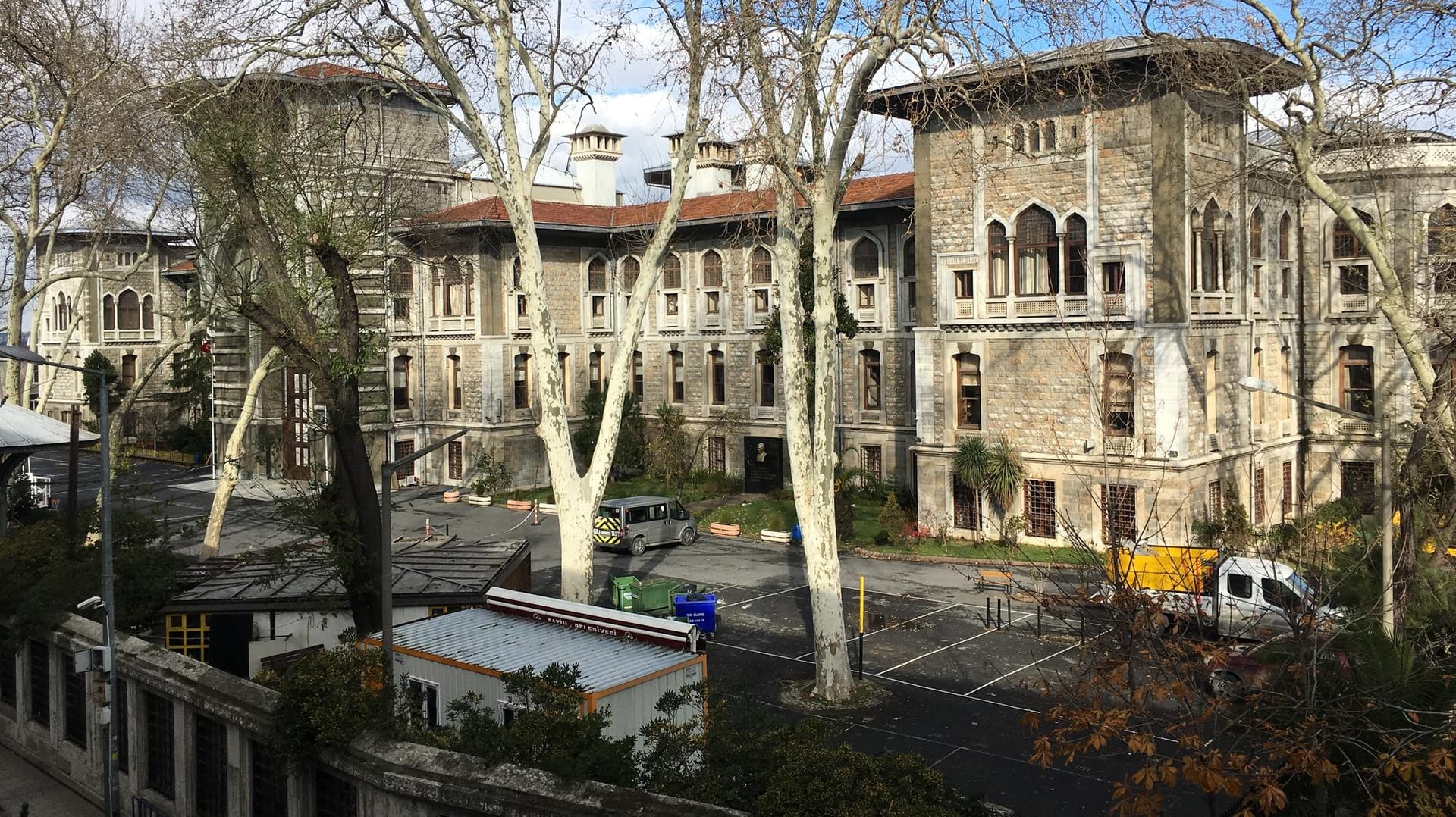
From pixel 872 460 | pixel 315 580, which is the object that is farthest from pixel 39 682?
pixel 872 460

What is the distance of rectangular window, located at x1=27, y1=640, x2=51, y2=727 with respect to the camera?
18.6m

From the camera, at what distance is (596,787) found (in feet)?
31.8

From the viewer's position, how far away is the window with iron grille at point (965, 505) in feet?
108

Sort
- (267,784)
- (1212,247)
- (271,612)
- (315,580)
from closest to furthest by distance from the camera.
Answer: (267,784), (271,612), (315,580), (1212,247)

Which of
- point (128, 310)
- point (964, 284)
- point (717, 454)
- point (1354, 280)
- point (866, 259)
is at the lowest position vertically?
point (717, 454)

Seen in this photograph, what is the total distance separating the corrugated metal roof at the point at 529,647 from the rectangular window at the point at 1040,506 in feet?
60.7

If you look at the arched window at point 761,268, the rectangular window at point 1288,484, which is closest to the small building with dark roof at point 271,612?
the rectangular window at point 1288,484

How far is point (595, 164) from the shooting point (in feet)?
184

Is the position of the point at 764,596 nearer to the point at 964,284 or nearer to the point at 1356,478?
the point at 964,284

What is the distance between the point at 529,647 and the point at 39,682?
911 cm

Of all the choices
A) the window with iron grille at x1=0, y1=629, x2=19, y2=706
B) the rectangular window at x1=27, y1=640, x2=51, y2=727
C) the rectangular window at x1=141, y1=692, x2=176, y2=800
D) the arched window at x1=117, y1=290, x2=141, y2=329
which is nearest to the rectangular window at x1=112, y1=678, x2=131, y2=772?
the rectangular window at x1=141, y1=692, x2=176, y2=800

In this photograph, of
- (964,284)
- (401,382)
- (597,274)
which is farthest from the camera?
(597,274)

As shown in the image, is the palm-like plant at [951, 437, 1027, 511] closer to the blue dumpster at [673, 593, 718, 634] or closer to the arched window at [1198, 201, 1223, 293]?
the arched window at [1198, 201, 1223, 293]

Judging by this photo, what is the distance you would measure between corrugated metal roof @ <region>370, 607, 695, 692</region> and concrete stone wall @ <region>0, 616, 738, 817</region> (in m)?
2.50
